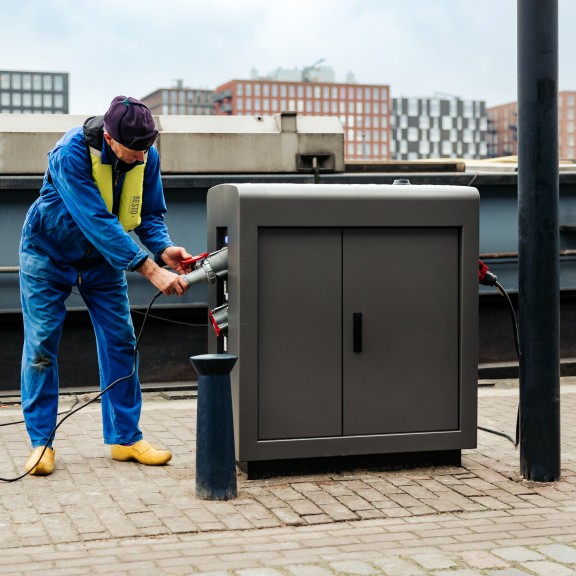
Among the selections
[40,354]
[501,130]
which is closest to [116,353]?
[40,354]

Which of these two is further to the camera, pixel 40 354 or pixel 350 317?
pixel 40 354

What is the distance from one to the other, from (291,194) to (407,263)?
733 millimetres

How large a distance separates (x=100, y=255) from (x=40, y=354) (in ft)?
2.00

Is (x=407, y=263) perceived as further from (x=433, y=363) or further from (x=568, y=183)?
(x=568, y=183)

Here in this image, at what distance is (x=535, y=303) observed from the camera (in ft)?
18.0

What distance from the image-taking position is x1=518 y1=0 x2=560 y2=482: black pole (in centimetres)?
545

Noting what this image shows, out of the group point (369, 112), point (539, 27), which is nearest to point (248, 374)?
point (539, 27)

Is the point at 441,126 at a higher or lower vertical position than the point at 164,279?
higher

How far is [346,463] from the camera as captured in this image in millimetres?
5777

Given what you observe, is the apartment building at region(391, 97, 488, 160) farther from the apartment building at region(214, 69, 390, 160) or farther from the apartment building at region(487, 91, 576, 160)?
the apartment building at region(214, 69, 390, 160)

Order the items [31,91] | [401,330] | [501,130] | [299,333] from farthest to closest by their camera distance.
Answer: [501,130] → [31,91] → [401,330] → [299,333]

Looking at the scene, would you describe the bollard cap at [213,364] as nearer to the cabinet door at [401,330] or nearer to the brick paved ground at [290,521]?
the brick paved ground at [290,521]

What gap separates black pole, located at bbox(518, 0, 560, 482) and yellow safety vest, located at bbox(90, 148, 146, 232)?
6.50 feet

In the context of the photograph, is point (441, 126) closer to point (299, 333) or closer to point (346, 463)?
point (346, 463)
